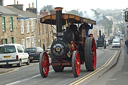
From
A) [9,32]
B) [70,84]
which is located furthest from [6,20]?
[70,84]

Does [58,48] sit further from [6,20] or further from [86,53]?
[6,20]

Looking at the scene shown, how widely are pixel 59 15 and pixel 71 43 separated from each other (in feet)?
4.78

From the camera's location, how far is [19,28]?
47375 mm

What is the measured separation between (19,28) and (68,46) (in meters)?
31.3

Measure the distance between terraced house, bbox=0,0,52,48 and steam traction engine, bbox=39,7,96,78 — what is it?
68.3 feet

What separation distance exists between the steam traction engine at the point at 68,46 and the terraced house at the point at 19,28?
68.3ft

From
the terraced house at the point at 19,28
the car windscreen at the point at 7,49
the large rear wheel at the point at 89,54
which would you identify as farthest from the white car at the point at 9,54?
the terraced house at the point at 19,28

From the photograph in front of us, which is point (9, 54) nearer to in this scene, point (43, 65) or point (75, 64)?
point (43, 65)

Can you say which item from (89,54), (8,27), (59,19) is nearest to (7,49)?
(89,54)

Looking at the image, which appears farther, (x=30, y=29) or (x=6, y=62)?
(x=30, y=29)

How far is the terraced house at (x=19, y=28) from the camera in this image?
41875mm

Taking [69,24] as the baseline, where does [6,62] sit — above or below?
below

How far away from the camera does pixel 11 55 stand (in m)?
25.8

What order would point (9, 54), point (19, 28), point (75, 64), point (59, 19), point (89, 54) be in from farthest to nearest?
point (19, 28)
point (9, 54)
point (89, 54)
point (59, 19)
point (75, 64)
